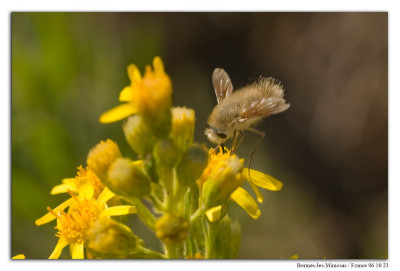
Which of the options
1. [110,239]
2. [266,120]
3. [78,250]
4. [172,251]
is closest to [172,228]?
[172,251]

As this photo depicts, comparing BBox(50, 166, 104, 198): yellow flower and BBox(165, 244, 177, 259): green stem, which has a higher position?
BBox(50, 166, 104, 198): yellow flower

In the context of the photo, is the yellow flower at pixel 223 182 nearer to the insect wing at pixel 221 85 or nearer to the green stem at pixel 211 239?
the green stem at pixel 211 239

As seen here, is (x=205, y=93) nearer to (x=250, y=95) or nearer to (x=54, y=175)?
(x=54, y=175)

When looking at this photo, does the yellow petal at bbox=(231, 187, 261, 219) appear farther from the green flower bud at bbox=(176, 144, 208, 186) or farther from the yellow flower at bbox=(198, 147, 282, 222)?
the green flower bud at bbox=(176, 144, 208, 186)

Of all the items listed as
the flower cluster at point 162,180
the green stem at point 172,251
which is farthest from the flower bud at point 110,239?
the green stem at point 172,251

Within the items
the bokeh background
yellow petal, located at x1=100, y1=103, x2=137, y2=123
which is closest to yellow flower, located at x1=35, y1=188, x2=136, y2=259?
yellow petal, located at x1=100, y1=103, x2=137, y2=123
